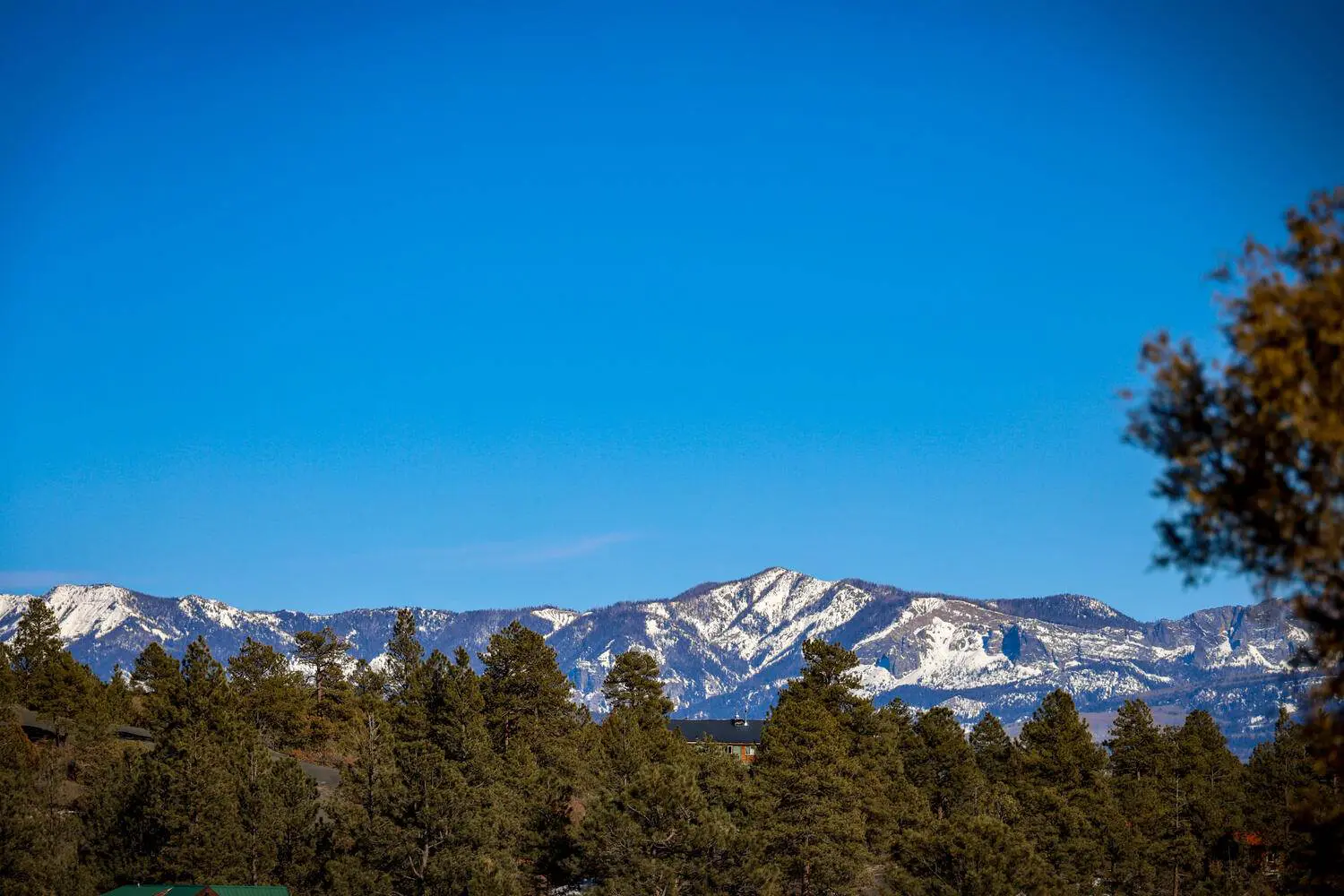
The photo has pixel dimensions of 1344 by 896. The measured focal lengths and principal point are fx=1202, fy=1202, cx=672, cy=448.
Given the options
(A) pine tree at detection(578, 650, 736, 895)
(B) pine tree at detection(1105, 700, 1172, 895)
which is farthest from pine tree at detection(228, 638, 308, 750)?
(B) pine tree at detection(1105, 700, 1172, 895)

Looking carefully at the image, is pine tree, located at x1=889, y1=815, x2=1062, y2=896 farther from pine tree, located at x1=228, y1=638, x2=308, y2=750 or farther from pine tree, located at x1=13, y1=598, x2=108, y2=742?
pine tree, located at x1=228, y1=638, x2=308, y2=750

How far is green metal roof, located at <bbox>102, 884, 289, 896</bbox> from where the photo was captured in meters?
54.6

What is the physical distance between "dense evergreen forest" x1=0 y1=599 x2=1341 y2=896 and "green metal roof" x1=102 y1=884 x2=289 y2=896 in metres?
3.33

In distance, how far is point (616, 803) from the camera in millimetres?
59000

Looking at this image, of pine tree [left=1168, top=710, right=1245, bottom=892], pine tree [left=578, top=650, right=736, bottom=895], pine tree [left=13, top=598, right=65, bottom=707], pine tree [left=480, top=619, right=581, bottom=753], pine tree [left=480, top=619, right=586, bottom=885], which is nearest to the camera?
pine tree [left=578, top=650, right=736, bottom=895]

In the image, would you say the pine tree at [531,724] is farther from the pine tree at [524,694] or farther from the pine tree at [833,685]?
the pine tree at [833,685]

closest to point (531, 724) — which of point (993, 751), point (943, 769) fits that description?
point (943, 769)

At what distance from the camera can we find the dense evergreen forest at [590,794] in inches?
2330

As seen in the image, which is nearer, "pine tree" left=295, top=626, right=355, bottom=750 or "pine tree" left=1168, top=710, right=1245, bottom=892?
"pine tree" left=1168, top=710, right=1245, bottom=892

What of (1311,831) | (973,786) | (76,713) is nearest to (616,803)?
(973,786)

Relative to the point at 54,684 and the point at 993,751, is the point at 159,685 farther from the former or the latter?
the point at 993,751

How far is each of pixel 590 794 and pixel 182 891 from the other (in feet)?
81.7

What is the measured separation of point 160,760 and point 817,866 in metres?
36.8

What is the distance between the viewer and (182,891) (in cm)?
5469
